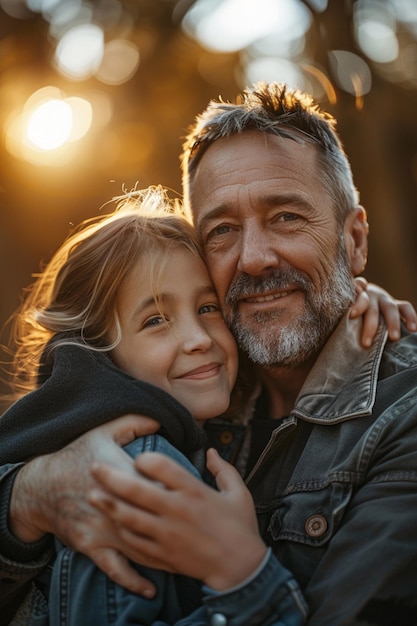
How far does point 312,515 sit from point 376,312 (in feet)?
3.44

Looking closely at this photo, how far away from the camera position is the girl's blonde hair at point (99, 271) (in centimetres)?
271

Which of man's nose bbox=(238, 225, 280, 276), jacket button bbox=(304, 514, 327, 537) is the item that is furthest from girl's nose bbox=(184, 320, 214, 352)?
jacket button bbox=(304, 514, 327, 537)

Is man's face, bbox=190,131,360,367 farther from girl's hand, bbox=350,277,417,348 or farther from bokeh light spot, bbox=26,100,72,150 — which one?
bokeh light spot, bbox=26,100,72,150

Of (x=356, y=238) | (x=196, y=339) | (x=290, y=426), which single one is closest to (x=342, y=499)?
(x=290, y=426)

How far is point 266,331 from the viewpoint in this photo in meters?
2.91

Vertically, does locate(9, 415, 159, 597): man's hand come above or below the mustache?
below

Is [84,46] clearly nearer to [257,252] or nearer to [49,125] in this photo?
[49,125]

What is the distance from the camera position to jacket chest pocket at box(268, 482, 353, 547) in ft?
7.15

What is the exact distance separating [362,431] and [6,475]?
47.6 inches

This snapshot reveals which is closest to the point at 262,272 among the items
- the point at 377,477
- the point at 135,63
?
the point at 377,477

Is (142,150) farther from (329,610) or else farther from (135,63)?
(329,610)

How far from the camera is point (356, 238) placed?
10.8 ft

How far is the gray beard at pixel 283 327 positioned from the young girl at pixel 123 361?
0.30 feet

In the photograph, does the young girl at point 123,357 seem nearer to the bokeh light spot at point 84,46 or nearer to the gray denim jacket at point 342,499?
the gray denim jacket at point 342,499
